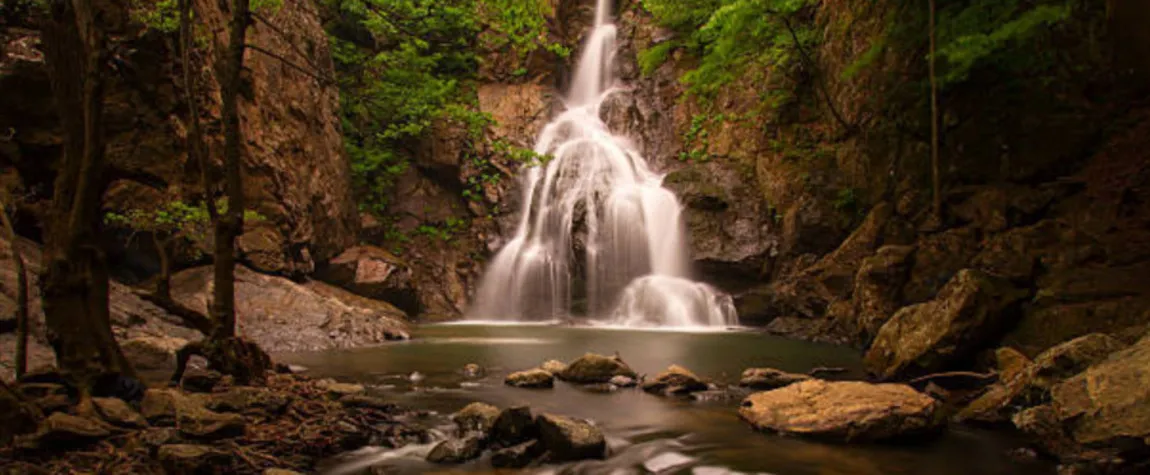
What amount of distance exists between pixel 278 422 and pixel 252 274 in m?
9.32

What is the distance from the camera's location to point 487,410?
5.30 metres

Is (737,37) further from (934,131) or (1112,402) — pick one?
(1112,402)

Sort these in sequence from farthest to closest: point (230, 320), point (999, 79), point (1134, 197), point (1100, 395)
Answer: point (999, 79)
point (1134, 197)
point (230, 320)
point (1100, 395)

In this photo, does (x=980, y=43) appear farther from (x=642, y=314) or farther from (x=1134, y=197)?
(x=642, y=314)

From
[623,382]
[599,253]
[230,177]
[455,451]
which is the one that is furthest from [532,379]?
[599,253]

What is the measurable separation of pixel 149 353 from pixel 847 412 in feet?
26.4

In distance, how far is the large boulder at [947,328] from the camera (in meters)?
7.13

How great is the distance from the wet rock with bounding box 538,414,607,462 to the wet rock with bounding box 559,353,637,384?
297 centimetres

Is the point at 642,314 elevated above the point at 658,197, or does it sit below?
below

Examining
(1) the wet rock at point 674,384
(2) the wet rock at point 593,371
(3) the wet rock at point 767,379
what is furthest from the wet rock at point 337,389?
(3) the wet rock at point 767,379

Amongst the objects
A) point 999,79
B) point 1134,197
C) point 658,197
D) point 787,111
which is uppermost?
point 787,111

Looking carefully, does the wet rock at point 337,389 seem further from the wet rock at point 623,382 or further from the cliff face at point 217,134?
the cliff face at point 217,134

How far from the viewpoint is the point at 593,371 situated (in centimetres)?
786

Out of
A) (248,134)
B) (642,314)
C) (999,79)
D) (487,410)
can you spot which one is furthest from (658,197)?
(487,410)
